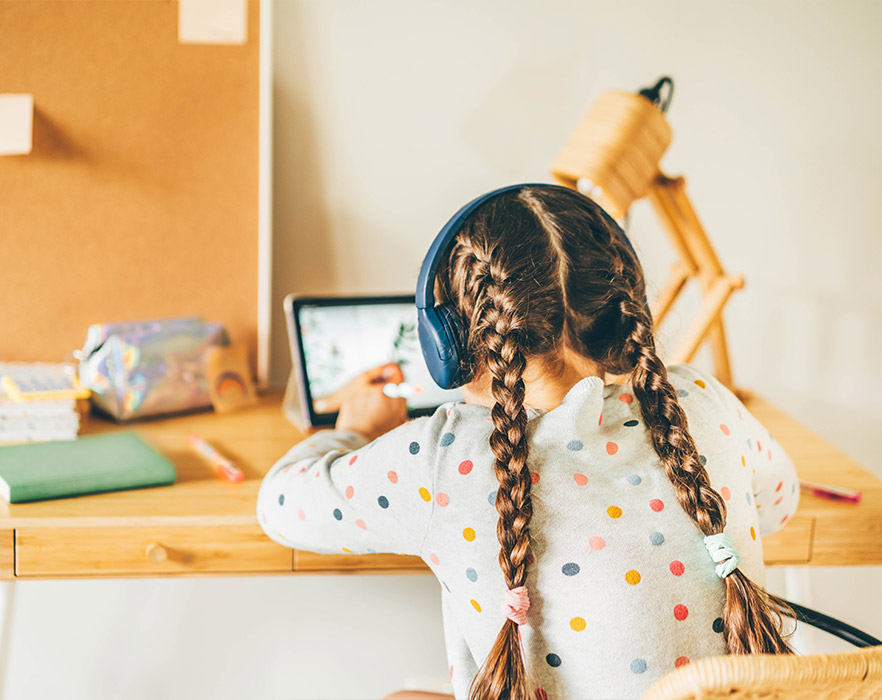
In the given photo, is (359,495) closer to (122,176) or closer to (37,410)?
(37,410)

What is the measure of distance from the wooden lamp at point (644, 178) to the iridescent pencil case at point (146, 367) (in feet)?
2.13

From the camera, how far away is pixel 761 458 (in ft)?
2.81

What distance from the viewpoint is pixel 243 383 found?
132 centimetres

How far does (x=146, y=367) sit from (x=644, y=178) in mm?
823

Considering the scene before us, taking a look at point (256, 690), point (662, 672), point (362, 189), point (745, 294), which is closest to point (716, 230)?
point (745, 294)

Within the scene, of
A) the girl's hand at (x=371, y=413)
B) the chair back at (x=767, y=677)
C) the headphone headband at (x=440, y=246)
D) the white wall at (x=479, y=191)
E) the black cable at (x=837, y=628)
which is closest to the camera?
the chair back at (x=767, y=677)

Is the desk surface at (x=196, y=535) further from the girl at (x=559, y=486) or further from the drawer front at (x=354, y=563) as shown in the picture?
the girl at (x=559, y=486)

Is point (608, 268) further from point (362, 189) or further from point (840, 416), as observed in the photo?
point (840, 416)

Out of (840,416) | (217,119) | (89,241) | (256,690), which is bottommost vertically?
(256,690)

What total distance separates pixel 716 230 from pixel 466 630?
1016 millimetres

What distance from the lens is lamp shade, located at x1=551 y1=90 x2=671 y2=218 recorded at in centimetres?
116

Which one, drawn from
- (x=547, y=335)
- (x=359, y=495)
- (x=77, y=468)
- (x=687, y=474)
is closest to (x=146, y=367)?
(x=77, y=468)

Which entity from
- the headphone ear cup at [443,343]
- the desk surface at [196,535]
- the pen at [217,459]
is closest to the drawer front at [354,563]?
the desk surface at [196,535]

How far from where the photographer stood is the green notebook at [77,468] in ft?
3.06
